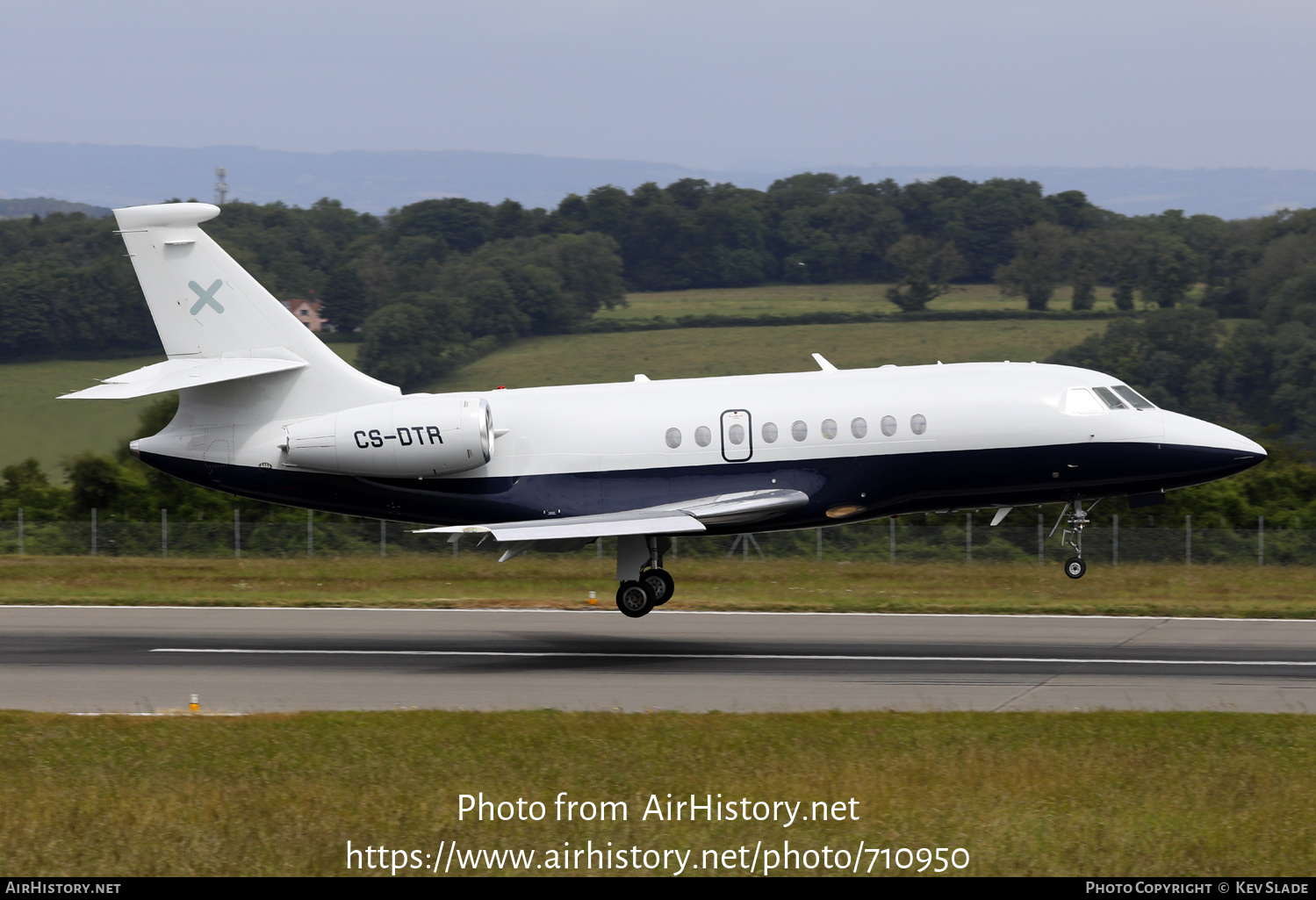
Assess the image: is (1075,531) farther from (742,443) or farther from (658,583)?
(658,583)

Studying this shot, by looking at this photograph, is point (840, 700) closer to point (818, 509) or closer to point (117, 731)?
point (818, 509)

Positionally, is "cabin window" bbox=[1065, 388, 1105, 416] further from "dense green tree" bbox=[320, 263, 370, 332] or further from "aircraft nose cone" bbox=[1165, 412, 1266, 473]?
"dense green tree" bbox=[320, 263, 370, 332]

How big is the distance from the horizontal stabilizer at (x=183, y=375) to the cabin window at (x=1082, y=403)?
12957 millimetres

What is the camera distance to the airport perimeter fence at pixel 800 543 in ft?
120

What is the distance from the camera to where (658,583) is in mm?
24516

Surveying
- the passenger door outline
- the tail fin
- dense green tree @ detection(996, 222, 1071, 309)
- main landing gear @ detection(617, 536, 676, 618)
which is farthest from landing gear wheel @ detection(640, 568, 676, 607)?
dense green tree @ detection(996, 222, 1071, 309)

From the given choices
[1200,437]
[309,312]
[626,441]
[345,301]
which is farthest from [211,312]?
[309,312]

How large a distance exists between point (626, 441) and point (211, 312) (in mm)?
7521

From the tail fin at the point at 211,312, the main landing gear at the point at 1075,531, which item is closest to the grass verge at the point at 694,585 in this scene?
the main landing gear at the point at 1075,531

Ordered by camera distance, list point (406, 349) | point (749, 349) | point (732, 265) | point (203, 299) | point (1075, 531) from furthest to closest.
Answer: point (732, 265) < point (749, 349) < point (406, 349) < point (203, 299) < point (1075, 531)

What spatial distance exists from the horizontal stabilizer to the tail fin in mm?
99

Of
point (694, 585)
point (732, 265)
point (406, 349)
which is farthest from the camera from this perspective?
point (732, 265)

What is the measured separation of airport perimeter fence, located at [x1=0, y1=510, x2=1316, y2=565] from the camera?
120ft

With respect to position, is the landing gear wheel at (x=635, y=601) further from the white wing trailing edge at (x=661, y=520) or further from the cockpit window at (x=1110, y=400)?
the cockpit window at (x=1110, y=400)
